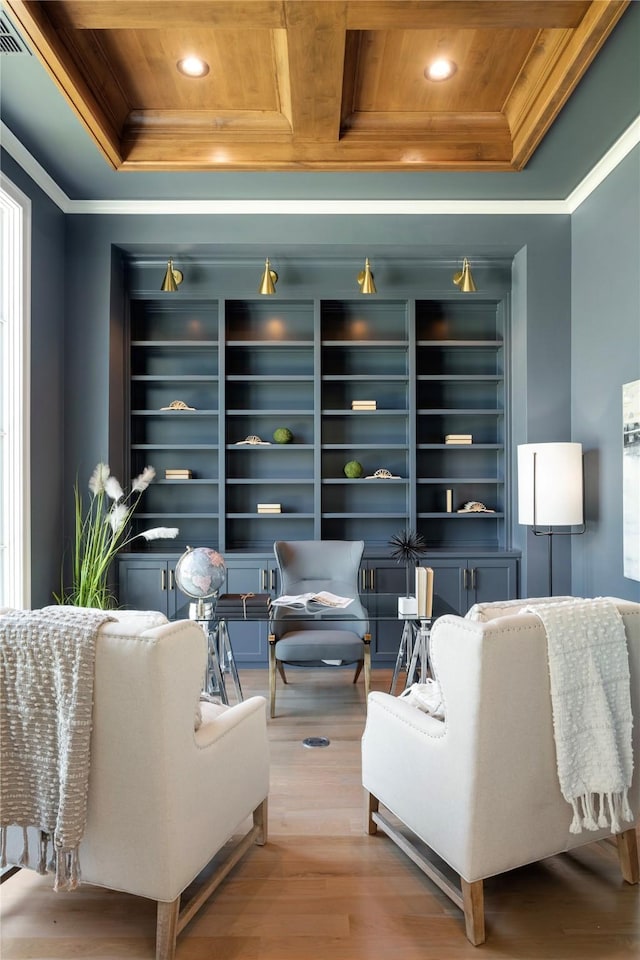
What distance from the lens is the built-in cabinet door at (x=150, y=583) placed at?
4.27 metres

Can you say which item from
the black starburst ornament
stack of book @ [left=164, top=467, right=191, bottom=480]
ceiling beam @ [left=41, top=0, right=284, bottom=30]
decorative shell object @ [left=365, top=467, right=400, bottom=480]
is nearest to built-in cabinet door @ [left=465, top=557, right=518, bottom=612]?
the black starburst ornament

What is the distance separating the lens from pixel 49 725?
60.4 inches

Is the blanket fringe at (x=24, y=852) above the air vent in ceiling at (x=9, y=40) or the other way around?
the other way around

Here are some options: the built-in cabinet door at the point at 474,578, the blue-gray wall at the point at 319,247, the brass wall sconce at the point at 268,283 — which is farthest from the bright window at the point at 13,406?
the built-in cabinet door at the point at 474,578

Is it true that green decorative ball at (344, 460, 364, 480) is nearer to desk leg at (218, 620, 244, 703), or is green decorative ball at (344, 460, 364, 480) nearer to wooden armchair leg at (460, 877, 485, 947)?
desk leg at (218, 620, 244, 703)

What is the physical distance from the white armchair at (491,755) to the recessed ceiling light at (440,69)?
107 inches

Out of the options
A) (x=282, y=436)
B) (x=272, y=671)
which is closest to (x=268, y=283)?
(x=282, y=436)

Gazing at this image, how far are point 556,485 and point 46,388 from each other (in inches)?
128

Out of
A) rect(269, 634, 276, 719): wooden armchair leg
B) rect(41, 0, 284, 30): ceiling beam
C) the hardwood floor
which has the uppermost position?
rect(41, 0, 284, 30): ceiling beam

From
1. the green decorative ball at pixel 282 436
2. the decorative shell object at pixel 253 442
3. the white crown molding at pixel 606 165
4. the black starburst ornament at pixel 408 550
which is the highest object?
the white crown molding at pixel 606 165

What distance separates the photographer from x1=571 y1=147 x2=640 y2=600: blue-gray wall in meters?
3.43

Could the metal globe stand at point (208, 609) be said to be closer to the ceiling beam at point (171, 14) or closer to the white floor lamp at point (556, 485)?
the white floor lamp at point (556, 485)

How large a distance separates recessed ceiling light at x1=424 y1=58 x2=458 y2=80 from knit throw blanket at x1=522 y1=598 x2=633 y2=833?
2738mm

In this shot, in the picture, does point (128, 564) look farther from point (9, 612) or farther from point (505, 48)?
point (505, 48)
